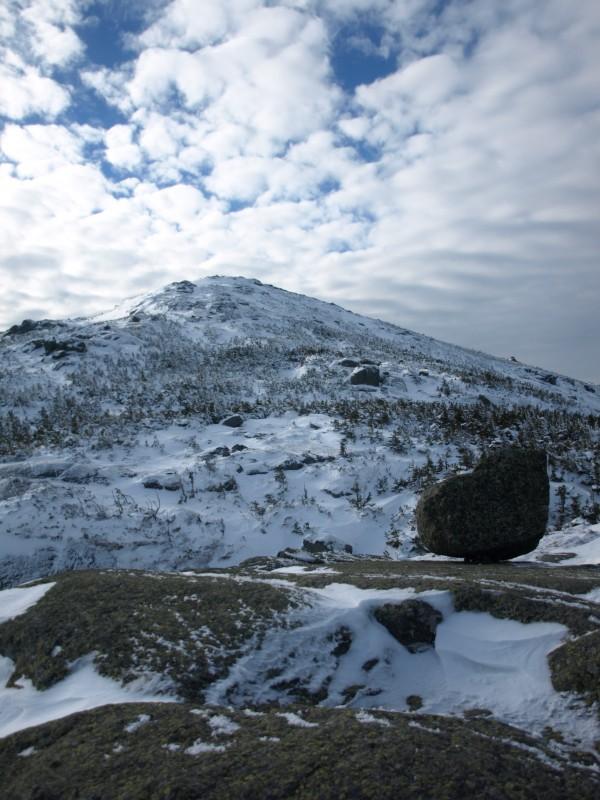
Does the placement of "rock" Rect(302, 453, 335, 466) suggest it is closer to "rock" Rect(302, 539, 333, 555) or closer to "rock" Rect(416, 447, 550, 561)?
"rock" Rect(302, 539, 333, 555)

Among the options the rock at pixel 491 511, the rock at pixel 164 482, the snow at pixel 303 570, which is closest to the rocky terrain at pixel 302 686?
the snow at pixel 303 570

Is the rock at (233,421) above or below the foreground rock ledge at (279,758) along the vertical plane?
above

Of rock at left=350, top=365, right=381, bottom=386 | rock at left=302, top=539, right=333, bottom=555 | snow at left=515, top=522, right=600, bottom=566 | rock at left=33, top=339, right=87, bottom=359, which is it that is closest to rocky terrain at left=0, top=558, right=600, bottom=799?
snow at left=515, top=522, right=600, bottom=566

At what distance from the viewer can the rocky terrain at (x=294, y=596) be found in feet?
14.1

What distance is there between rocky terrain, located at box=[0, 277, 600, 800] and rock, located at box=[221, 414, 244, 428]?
0.11 metres

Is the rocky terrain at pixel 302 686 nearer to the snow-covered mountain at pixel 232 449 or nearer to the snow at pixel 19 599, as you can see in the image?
the snow at pixel 19 599

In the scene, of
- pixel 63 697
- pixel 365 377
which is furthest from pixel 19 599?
pixel 365 377

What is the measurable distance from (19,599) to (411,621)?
6400 mm

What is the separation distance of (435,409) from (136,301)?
5631 cm

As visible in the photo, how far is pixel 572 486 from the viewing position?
1738 centimetres

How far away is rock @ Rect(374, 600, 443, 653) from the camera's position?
22.4ft

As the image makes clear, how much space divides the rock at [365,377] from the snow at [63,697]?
27.7 meters

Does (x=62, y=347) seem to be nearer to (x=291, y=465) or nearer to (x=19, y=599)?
(x=291, y=465)

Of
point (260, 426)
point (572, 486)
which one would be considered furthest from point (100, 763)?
point (260, 426)
